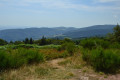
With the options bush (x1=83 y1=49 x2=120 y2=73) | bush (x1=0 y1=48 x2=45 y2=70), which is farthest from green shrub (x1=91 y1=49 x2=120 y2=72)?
bush (x1=0 y1=48 x2=45 y2=70)

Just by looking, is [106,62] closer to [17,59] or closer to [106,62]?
[106,62]

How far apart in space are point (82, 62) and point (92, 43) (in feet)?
6.52

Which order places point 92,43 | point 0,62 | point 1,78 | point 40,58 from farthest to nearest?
point 92,43, point 40,58, point 0,62, point 1,78

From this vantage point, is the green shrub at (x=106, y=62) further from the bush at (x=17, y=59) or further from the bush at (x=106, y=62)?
the bush at (x=17, y=59)

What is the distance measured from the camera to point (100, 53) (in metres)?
4.50

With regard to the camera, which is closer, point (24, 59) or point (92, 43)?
point (24, 59)

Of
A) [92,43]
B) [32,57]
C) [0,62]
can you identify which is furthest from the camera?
[92,43]

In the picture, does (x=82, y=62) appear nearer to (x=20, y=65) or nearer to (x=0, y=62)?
(x=20, y=65)

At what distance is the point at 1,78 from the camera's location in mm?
3418

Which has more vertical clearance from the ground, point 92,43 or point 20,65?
point 92,43

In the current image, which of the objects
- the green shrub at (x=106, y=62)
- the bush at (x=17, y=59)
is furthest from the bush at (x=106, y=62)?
the bush at (x=17, y=59)

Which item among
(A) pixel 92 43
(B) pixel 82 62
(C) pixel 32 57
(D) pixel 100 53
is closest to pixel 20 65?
(C) pixel 32 57

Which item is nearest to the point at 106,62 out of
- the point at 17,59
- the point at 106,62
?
the point at 106,62

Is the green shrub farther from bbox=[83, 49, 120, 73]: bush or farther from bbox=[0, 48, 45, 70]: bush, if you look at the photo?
bbox=[0, 48, 45, 70]: bush
